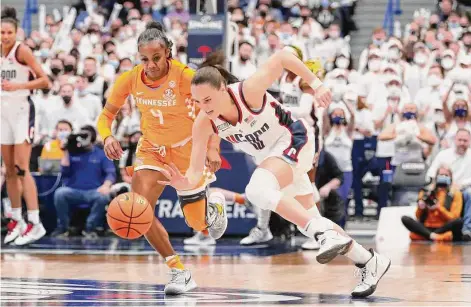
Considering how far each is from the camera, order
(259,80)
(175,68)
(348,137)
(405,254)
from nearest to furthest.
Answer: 1. (259,80)
2. (175,68)
3. (405,254)
4. (348,137)

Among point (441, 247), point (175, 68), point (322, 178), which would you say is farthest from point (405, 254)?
point (175, 68)

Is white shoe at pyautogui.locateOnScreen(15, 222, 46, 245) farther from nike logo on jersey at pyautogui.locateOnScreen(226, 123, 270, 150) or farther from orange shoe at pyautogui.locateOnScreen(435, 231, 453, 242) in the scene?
nike logo on jersey at pyautogui.locateOnScreen(226, 123, 270, 150)

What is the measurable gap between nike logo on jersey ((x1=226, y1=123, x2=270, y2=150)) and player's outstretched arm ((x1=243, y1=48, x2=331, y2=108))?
0.59 ft

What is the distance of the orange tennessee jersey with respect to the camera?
8.98 m

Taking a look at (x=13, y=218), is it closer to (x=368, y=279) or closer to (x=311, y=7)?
(x=368, y=279)

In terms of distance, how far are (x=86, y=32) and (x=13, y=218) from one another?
9.27 metres

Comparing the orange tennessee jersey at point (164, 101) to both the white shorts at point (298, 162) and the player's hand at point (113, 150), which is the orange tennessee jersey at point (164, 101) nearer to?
the player's hand at point (113, 150)

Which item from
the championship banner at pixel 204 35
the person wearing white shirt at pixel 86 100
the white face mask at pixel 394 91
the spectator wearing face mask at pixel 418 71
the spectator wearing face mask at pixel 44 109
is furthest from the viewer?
the spectator wearing face mask at pixel 418 71

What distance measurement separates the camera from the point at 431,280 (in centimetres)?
955

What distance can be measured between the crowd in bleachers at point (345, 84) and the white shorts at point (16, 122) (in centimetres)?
162

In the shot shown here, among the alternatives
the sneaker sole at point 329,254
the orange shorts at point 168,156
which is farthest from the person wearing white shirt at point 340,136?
the sneaker sole at point 329,254

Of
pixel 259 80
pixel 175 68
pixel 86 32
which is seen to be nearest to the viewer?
pixel 259 80

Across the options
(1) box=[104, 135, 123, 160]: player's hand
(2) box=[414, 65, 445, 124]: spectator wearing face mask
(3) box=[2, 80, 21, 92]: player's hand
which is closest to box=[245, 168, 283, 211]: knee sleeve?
(1) box=[104, 135, 123, 160]: player's hand

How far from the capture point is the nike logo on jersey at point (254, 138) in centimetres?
830
